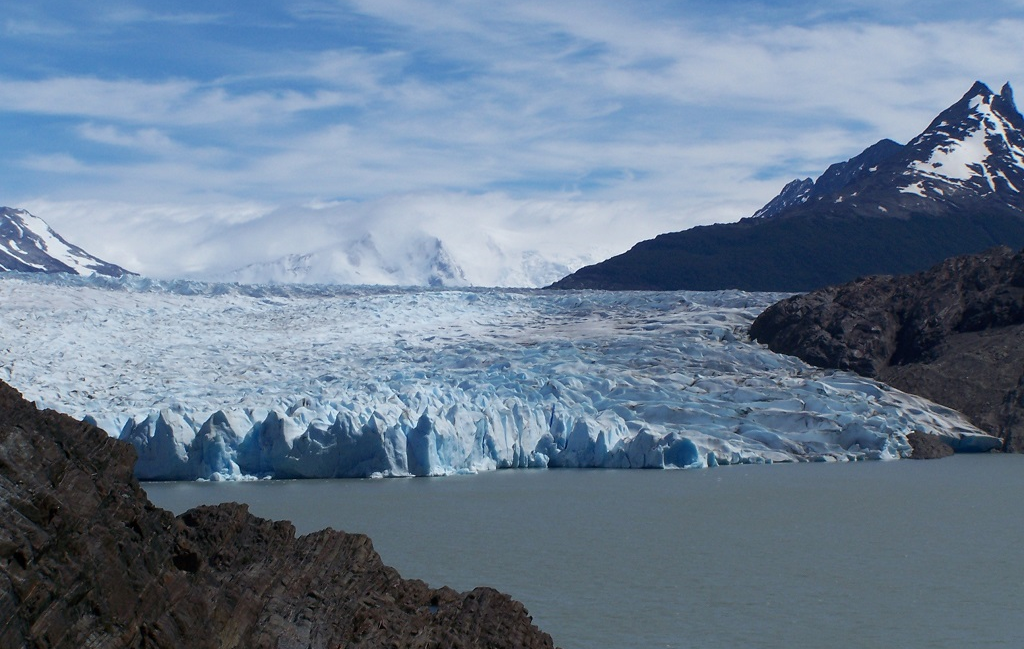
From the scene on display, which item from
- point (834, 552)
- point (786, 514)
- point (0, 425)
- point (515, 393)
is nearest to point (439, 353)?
point (515, 393)

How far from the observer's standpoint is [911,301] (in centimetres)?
2731

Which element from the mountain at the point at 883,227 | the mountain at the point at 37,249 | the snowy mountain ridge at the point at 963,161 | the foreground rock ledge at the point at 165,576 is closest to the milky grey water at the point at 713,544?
the foreground rock ledge at the point at 165,576

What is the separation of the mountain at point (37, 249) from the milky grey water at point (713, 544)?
80276 mm

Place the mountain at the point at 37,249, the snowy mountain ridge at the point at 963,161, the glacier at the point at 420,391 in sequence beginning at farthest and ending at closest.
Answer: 1. the mountain at the point at 37,249
2. the snowy mountain ridge at the point at 963,161
3. the glacier at the point at 420,391

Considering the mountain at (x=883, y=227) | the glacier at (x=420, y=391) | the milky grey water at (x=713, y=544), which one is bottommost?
the milky grey water at (x=713, y=544)

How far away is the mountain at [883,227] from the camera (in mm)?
56094

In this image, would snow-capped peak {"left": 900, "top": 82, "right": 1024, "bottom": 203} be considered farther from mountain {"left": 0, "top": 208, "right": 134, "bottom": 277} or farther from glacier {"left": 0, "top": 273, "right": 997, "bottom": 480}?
mountain {"left": 0, "top": 208, "right": 134, "bottom": 277}

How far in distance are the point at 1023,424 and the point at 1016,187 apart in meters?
47.5

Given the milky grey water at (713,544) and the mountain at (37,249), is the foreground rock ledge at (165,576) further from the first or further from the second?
the mountain at (37,249)

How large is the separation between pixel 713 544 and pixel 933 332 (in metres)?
15.9

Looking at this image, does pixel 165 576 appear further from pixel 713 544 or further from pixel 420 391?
pixel 420 391

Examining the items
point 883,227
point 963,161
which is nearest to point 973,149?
point 963,161

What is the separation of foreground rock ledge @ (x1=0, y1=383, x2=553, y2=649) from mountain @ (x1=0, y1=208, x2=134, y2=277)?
3473 inches

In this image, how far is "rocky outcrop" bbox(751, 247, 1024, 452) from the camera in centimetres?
2347
